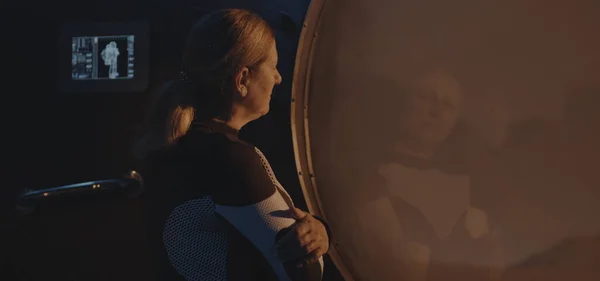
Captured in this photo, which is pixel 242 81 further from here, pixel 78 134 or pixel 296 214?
pixel 78 134

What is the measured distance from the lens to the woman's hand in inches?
27.6

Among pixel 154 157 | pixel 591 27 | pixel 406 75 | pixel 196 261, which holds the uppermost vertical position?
pixel 591 27

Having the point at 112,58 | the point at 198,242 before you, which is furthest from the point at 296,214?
the point at 112,58

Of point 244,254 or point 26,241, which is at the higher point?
point 244,254

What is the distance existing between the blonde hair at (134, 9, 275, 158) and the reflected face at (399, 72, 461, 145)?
0.73 feet

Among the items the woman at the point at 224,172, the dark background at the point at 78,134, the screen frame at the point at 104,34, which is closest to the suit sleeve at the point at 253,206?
the woman at the point at 224,172

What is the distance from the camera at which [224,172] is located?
27.3 inches

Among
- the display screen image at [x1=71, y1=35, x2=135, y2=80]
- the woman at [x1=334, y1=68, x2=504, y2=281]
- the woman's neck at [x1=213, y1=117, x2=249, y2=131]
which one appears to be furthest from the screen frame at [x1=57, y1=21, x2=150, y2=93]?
the woman at [x1=334, y1=68, x2=504, y2=281]

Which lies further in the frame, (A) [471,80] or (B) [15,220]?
(B) [15,220]

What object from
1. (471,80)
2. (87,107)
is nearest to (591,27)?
(471,80)

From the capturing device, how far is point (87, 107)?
106 centimetres

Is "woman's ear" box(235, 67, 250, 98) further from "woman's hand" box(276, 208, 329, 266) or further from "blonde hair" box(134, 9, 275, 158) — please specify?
"woman's hand" box(276, 208, 329, 266)

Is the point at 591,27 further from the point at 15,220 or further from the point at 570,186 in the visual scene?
the point at 15,220

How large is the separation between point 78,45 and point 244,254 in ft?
1.93
